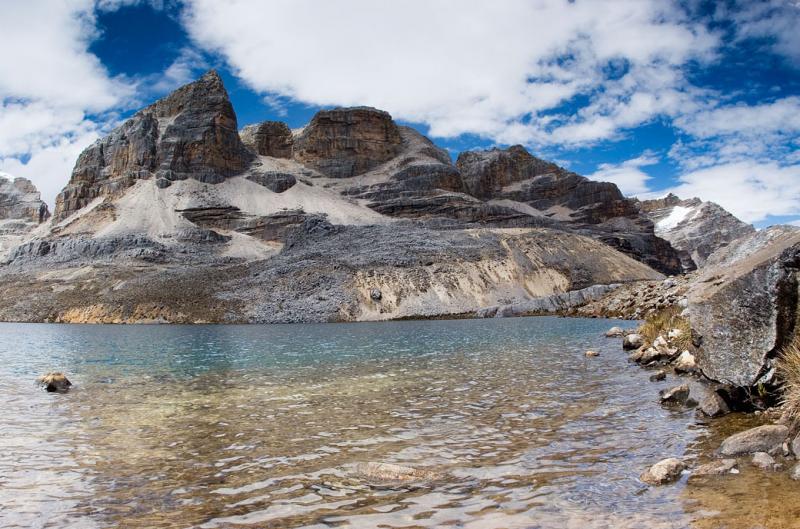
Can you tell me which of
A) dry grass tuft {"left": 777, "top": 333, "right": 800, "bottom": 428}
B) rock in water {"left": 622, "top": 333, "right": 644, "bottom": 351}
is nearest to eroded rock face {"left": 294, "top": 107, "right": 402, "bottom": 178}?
rock in water {"left": 622, "top": 333, "right": 644, "bottom": 351}

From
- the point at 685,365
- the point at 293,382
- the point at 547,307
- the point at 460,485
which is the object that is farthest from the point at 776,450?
the point at 547,307

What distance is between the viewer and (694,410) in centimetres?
1212

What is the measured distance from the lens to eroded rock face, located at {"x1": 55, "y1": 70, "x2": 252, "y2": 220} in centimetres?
15588

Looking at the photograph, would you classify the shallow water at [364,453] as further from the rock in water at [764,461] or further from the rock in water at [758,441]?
the rock in water at [758,441]

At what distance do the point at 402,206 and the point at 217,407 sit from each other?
148875mm

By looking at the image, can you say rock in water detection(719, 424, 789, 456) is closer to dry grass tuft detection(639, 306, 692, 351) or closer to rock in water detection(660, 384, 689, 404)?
rock in water detection(660, 384, 689, 404)

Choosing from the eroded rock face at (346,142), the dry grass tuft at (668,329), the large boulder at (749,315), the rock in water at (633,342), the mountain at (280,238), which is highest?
the eroded rock face at (346,142)

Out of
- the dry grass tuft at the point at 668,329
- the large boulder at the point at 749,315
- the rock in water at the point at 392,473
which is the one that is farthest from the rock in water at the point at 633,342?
the rock in water at the point at 392,473

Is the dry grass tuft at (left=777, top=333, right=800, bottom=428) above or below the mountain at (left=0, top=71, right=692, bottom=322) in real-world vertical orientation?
below

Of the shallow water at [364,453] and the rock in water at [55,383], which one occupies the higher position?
the rock in water at [55,383]

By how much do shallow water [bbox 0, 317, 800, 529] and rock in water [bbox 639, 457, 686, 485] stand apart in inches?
8.8

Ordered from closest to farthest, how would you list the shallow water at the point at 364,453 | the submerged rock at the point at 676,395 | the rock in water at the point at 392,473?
the shallow water at the point at 364,453 < the rock in water at the point at 392,473 < the submerged rock at the point at 676,395

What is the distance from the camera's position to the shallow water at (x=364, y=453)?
6867 millimetres

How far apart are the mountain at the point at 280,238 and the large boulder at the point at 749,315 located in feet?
226
